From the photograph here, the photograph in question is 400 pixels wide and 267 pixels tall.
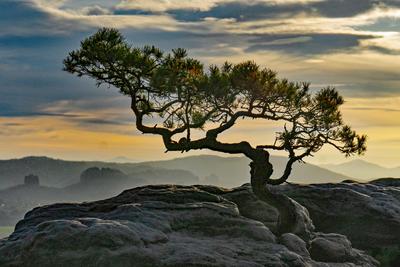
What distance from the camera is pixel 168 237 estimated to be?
979 inches

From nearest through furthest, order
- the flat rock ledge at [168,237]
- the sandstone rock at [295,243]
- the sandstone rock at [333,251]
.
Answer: the flat rock ledge at [168,237] → the sandstone rock at [295,243] → the sandstone rock at [333,251]

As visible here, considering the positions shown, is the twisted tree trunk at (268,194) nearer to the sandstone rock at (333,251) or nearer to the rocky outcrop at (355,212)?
the sandstone rock at (333,251)

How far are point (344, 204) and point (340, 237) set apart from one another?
19.4 feet

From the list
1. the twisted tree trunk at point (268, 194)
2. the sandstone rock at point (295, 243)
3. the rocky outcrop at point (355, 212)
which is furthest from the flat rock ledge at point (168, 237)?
the rocky outcrop at point (355, 212)

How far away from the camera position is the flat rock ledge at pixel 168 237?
22469 mm

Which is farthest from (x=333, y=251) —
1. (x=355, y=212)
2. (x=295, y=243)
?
(x=355, y=212)

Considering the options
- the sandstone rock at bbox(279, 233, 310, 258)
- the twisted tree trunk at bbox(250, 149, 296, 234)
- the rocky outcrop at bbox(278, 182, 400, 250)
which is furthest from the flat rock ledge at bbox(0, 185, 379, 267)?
the rocky outcrop at bbox(278, 182, 400, 250)

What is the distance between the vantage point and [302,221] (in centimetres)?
3067

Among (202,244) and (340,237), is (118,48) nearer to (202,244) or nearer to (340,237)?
(202,244)

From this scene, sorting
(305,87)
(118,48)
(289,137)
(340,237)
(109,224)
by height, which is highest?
(118,48)

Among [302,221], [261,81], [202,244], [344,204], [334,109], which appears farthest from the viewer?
[344,204]

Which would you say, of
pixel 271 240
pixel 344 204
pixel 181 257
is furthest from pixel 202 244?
pixel 344 204

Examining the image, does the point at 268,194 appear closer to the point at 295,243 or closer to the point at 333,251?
the point at 295,243

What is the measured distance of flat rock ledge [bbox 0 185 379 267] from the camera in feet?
73.7
